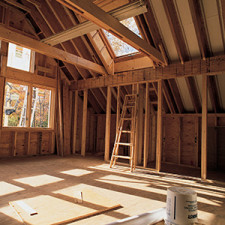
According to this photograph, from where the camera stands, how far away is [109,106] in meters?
7.05

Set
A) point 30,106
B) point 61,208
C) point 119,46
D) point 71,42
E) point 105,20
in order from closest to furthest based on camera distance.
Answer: point 61,208 < point 105,20 < point 119,46 < point 71,42 < point 30,106

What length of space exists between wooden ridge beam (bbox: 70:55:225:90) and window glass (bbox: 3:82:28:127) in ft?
8.14

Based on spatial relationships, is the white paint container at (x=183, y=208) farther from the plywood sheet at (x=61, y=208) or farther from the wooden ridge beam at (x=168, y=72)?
the wooden ridge beam at (x=168, y=72)

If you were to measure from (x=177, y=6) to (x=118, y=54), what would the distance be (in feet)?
9.80

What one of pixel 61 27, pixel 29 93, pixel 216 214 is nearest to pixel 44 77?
pixel 29 93

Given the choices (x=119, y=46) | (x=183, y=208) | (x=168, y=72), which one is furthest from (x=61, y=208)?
(x=119, y=46)

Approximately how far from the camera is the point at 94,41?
660cm

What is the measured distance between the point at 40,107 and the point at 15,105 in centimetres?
100

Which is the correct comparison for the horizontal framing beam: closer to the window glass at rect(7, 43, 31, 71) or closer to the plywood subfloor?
the window glass at rect(7, 43, 31, 71)

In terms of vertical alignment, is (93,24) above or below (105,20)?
above

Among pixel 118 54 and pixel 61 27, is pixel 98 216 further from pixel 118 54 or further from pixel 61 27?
pixel 61 27

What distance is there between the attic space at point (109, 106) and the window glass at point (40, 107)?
0.13ft

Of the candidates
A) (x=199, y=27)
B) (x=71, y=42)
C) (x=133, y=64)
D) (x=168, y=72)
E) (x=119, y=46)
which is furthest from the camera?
(x=71, y=42)

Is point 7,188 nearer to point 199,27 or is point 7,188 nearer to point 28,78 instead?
point 28,78
